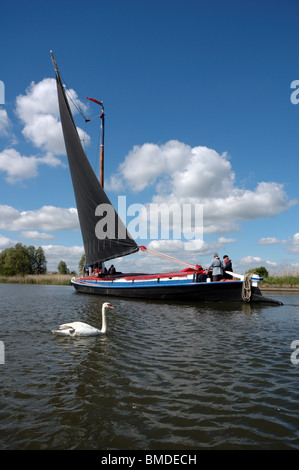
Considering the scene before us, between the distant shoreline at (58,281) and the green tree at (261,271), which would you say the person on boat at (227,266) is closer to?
the distant shoreline at (58,281)

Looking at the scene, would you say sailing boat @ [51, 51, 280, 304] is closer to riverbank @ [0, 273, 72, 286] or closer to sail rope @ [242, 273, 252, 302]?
sail rope @ [242, 273, 252, 302]

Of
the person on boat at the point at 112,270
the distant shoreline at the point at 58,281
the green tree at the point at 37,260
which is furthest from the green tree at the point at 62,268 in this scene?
the person on boat at the point at 112,270

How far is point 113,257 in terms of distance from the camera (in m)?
23.1

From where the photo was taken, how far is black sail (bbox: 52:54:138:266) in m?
22.5

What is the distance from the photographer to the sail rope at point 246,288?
17211 millimetres

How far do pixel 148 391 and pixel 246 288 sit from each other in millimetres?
13697

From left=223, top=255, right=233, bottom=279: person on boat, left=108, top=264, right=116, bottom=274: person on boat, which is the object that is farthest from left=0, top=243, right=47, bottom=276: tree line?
left=223, top=255, right=233, bottom=279: person on boat

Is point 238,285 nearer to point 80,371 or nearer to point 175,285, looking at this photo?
point 175,285

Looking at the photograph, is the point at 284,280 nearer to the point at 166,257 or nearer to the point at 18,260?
the point at 166,257

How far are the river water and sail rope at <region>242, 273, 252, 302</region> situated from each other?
8.28 meters

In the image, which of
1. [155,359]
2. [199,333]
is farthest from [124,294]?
[155,359]

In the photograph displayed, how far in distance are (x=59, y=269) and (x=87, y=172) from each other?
7293 cm

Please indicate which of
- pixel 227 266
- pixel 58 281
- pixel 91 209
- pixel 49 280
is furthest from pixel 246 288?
pixel 49 280

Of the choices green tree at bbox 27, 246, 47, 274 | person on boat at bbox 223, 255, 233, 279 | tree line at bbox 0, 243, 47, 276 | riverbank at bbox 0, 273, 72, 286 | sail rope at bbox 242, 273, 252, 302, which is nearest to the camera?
sail rope at bbox 242, 273, 252, 302
